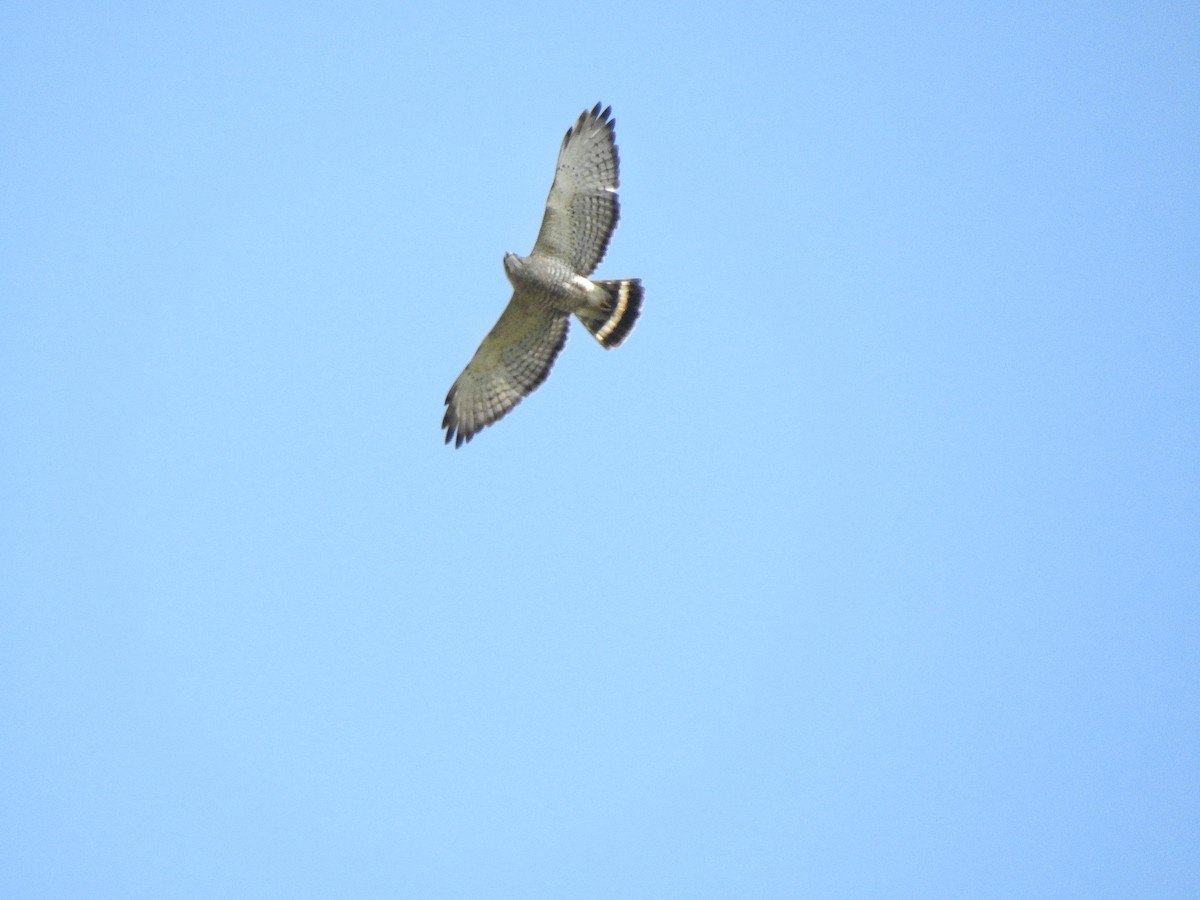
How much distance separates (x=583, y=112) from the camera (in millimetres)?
11555

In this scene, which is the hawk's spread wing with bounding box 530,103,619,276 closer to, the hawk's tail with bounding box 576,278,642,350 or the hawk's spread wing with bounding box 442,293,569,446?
the hawk's tail with bounding box 576,278,642,350

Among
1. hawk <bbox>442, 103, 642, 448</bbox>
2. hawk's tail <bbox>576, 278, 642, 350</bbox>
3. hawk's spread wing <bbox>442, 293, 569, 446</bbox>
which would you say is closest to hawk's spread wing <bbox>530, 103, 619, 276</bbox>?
hawk <bbox>442, 103, 642, 448</bbox>

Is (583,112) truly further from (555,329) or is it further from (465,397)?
(465,397)

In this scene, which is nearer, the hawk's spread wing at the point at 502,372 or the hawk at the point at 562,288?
the hawk at the point at 562,288

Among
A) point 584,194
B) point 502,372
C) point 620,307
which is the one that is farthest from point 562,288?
point 502,372

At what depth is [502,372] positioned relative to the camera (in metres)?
12.1

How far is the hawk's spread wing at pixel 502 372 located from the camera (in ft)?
39.1

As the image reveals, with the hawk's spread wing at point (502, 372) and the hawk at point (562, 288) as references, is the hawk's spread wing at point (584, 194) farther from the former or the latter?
the hawk's spread wing at point (502, 372)

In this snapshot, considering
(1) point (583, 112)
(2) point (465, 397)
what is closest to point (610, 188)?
(1) point (583, 112)

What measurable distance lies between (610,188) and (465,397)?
6.66 ft

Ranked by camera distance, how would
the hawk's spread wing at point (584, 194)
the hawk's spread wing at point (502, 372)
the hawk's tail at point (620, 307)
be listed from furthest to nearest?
the hawk's spread wing at point (502, 372), the hawk's tail at point (620, 307), the hawk's spread wing at point (584, 194)

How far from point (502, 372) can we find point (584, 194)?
1.57 meters

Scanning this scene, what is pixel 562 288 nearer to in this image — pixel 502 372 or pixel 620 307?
pixel 620 307

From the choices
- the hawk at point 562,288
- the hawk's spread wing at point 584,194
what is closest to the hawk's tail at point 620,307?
the hawk at point 562,288
